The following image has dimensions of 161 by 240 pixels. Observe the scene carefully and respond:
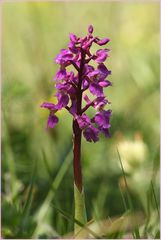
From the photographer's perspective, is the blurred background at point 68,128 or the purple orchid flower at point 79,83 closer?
the purple orchid flower at point 79,83

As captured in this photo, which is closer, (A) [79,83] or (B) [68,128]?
(A) [79,83]

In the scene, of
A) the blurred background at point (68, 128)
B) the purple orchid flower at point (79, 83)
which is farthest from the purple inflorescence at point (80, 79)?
the blurred background at point (68, 128)

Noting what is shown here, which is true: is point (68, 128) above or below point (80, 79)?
below

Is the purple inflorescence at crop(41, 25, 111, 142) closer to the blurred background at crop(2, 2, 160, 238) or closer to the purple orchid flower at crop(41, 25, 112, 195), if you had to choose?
the purple orchid flower at crop(41, 25, 112, 195)

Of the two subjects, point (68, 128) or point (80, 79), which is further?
point (68, 128)

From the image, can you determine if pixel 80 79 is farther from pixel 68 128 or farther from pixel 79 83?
pixel 68 128

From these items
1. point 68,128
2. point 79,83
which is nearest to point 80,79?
point 79,83

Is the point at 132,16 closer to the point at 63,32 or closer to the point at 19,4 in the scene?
the point at 63,32

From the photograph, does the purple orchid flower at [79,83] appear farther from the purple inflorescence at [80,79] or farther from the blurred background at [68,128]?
the blurred background at [68,128]

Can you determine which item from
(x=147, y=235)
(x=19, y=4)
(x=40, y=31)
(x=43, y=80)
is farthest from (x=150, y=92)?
(x=147, y=235)
